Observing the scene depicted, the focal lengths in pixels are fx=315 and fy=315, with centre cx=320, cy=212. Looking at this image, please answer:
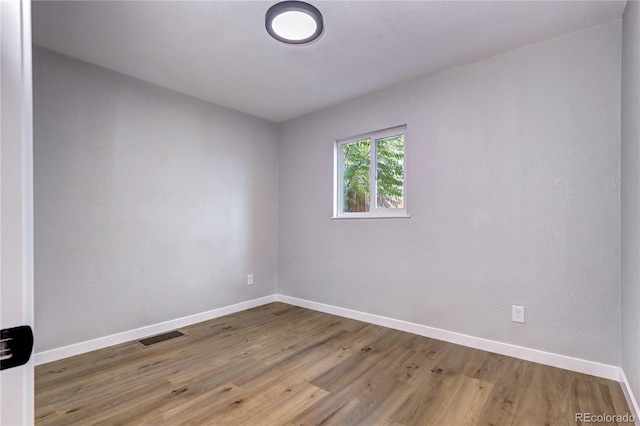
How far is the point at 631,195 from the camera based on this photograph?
5.77ft

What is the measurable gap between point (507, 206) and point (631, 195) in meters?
0.76

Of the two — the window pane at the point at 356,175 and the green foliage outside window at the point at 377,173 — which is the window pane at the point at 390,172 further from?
the window pane at the point at 356,175

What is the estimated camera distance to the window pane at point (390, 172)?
3.14m

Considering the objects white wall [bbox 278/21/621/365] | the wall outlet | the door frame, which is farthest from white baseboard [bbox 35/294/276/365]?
the wall outlet

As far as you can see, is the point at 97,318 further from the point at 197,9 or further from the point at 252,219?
the point at 197,9

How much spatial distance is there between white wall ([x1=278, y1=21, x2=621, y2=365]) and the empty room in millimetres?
15

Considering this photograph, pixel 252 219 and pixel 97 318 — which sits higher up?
pixel 252 219

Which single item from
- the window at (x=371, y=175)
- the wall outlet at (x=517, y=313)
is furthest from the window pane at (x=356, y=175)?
the wall outlet at (x=517, y=313)

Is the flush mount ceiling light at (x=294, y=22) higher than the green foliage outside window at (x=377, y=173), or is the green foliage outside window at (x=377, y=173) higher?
the flush mount ceiling light at (x=294, y=22)

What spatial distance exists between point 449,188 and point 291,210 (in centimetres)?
198

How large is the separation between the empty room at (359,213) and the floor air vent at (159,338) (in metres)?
0.03

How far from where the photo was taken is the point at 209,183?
11.3ft

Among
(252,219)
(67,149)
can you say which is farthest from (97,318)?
(252,219)

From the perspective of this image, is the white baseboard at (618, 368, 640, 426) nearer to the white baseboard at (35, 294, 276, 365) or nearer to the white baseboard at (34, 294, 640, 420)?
the white baseboard at (34, 294, 640, 420)
